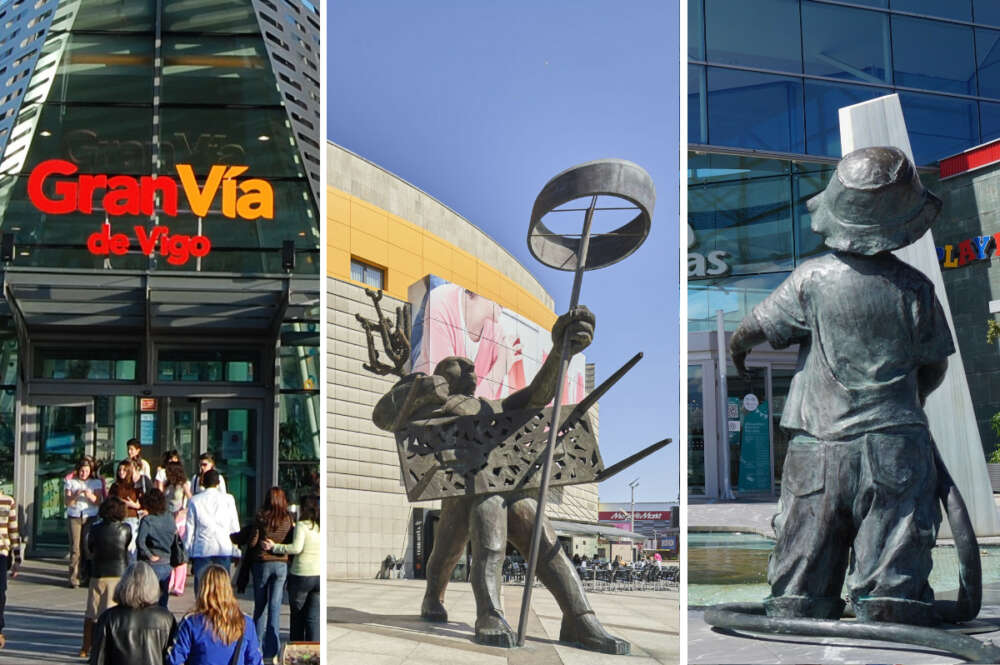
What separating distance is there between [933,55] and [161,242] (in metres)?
12.0

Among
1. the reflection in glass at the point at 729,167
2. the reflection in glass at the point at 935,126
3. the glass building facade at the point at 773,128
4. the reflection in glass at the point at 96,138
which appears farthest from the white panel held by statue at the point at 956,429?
the reflection in glass at the point at 96,138

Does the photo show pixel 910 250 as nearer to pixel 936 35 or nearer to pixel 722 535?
pixel 722 535

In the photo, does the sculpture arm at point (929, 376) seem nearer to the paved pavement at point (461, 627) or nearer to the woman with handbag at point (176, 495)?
the paved pavement at point (461, 627)

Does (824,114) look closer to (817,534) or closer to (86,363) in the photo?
(86,363)

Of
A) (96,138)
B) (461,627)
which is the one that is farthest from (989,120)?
(461,627)

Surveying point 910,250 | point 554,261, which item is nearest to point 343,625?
point 554,261

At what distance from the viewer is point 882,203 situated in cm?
439

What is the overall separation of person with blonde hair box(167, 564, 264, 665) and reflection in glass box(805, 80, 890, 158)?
14072mm

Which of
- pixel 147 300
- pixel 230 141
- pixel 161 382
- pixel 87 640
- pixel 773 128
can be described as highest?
pixel 773 128

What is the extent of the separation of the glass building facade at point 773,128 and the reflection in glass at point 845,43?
2 centimetres

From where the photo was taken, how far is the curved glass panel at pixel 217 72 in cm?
1362

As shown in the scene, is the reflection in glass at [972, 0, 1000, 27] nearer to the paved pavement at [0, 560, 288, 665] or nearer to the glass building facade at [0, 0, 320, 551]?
the glass building facade at [0, 0, 320, 551]

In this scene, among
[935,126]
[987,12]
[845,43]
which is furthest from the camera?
[987,12]

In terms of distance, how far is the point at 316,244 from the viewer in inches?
524
